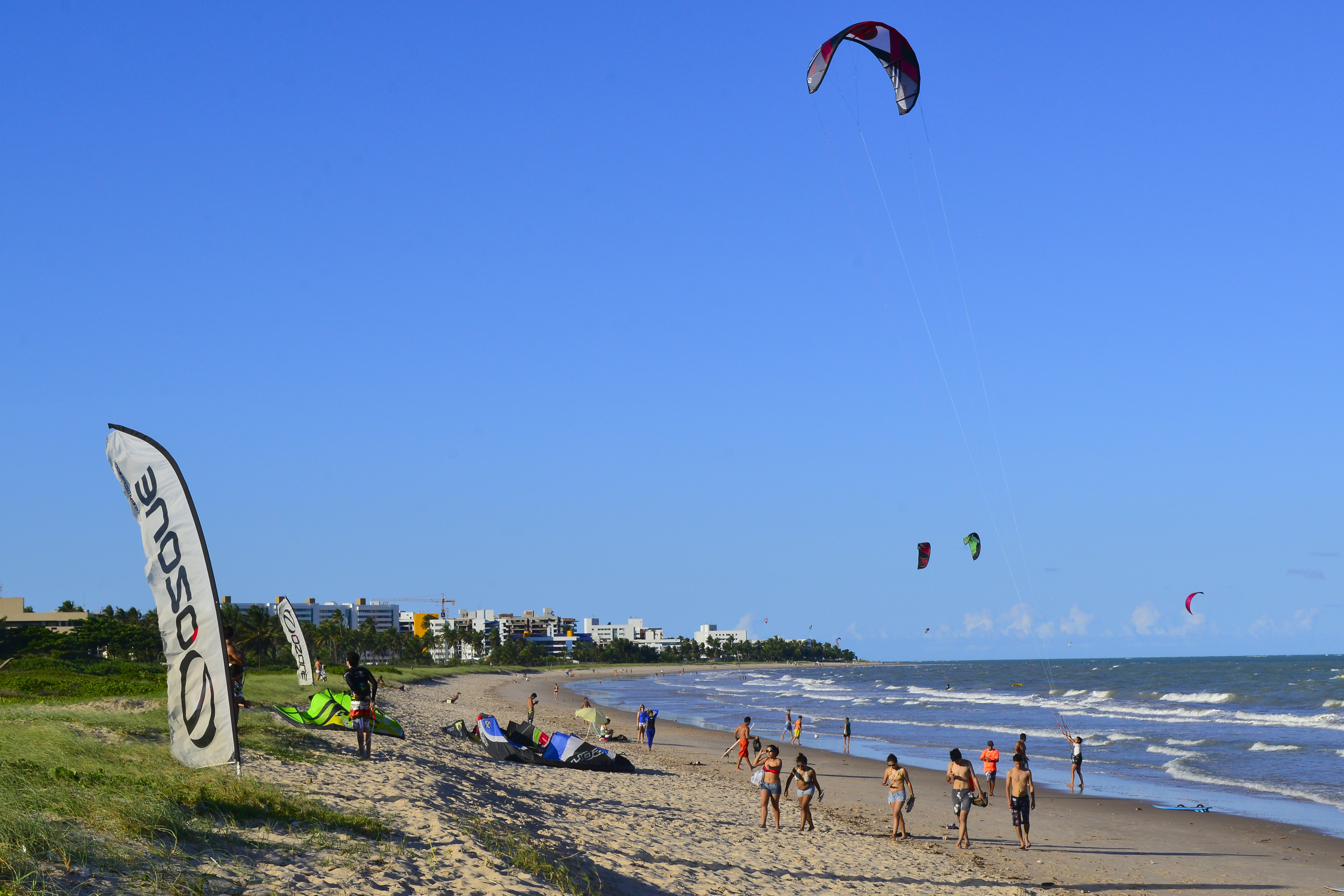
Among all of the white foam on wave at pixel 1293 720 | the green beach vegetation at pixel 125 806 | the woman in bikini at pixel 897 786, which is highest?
the green beach vegetation at pixel 125 806

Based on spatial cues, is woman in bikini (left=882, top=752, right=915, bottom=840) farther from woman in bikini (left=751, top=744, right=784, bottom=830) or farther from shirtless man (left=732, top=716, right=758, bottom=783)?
shirtless man (left=732, top=716, right=758, bottom=783)

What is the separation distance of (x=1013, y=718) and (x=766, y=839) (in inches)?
1359

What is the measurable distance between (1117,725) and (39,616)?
115 metres

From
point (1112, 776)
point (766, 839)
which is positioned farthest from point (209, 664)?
point (1112, 776)

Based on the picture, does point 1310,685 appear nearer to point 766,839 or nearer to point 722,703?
point 722,703

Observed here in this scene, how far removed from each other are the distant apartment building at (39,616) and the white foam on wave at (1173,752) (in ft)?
311

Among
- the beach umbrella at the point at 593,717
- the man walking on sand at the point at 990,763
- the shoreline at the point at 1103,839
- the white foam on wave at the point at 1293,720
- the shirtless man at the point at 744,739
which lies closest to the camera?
the shoreline at the point at 1103,839

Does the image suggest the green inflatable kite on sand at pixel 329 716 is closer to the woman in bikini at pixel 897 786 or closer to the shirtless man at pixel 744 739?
the shirtless man at pixel 744 739

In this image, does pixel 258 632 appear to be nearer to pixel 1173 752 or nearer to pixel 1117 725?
pixel 1117 725

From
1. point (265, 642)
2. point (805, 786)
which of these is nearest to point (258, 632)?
point (265, 642)

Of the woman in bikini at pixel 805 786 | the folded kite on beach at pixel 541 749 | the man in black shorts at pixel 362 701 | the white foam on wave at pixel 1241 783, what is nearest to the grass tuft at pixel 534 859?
the man in black shorts at pixel 362 701

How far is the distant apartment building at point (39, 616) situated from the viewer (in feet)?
336

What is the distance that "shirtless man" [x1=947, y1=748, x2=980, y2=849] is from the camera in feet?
47.4

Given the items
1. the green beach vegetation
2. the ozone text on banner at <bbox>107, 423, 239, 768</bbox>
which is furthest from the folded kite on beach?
the ozone text on banner at <bbox>107, 423, 239, 768</bbox>
